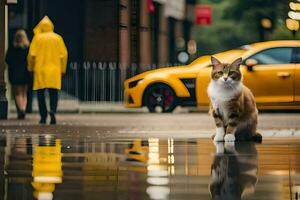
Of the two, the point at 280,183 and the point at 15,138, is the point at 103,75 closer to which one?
the point at 15,138

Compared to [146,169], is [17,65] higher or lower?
higher

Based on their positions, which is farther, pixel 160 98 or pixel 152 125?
pixel 160 98

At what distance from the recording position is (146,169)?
11625 mm

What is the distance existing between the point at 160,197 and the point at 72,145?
6.68m

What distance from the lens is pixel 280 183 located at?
10.1 m

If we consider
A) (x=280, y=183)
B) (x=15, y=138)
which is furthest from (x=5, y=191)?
(x=15, y=138)

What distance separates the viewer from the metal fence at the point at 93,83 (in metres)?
34.3

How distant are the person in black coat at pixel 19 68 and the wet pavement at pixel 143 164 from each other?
15.6 ft

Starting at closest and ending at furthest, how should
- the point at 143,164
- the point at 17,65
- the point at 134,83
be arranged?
the point at 143,164, the point at 17,65, the point at 134,83

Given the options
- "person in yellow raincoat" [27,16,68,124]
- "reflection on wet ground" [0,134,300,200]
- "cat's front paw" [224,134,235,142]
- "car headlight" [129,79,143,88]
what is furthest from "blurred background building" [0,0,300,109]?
"cat's front paw" [224,134,235,142]

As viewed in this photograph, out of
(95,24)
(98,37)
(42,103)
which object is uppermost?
(95,24)

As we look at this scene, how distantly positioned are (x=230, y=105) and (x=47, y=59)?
23.2 ft

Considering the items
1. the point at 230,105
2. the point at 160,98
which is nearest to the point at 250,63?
the point at 160,98

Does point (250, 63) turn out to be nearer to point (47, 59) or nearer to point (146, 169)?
point (47, 59)
